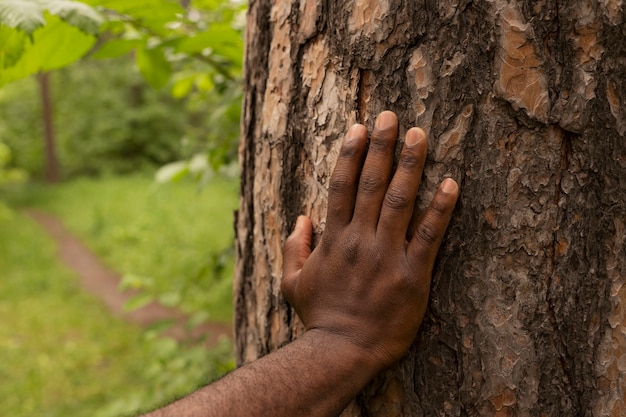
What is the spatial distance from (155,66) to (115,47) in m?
0.19

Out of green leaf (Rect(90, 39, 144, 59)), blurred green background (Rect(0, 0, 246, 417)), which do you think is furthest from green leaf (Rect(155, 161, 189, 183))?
green leaf (Rect(90, 39, 144, 59))

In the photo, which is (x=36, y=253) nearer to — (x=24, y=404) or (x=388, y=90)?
(x=24, y=404)

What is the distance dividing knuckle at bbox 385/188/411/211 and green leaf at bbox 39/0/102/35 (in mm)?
927

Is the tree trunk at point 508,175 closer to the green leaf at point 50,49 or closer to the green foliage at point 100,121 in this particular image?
the green leaf at point 50,49

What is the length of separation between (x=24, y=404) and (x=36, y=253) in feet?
19.6

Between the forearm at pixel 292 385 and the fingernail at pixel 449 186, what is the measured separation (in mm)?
378

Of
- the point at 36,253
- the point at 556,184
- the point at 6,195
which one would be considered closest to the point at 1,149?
the point at 36,253

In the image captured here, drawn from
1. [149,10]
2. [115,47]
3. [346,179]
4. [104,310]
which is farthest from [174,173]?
[104,310]

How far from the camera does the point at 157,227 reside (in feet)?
37.6

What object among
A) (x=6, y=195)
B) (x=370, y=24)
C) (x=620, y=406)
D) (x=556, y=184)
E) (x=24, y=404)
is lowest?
(x=6, y=195)

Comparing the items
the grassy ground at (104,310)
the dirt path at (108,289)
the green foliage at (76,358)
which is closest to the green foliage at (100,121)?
the grassy ground at (104,310)

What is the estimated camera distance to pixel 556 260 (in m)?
1.13

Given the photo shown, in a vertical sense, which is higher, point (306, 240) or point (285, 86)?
point (285, 86)

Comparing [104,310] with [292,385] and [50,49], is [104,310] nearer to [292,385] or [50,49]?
[50,49]
